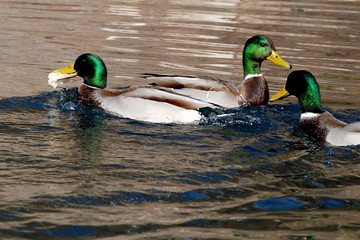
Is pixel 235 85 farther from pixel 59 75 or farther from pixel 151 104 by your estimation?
pixel 59 75

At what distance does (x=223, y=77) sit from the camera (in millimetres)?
10812

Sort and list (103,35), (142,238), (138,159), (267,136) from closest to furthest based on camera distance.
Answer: (142,238), (138,159), (267,136), (103,35)

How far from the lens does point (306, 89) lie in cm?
790

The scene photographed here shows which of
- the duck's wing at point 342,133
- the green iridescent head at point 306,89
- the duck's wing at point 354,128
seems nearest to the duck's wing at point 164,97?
the green iridescent head at point 306,89

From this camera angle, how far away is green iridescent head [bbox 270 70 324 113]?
7.85 metres

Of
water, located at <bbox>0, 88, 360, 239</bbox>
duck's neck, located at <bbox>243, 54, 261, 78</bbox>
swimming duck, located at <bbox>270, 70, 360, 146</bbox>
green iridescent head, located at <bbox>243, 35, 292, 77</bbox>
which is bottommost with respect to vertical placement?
water, located at <bbox>0, 88, 360, 239</bbox>

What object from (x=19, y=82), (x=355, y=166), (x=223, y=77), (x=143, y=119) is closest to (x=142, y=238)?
(x=355, y=166)

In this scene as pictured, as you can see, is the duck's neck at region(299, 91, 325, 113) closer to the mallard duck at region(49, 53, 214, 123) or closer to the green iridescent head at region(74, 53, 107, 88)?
the mallard duck at region(49, 53, 214, 123)

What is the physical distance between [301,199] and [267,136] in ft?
6.20

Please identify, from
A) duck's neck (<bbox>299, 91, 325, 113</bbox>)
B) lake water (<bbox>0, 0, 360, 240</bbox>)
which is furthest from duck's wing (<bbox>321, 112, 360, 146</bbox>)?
duck's neck (<bbox>299, 91, 325, 113</bbox>)

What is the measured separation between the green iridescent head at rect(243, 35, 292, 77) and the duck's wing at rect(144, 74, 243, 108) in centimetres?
82

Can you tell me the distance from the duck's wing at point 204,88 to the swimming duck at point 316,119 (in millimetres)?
862

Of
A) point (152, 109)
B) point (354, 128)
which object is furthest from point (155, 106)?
point (354, 128)

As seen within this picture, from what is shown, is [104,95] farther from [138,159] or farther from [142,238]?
[142,238]
